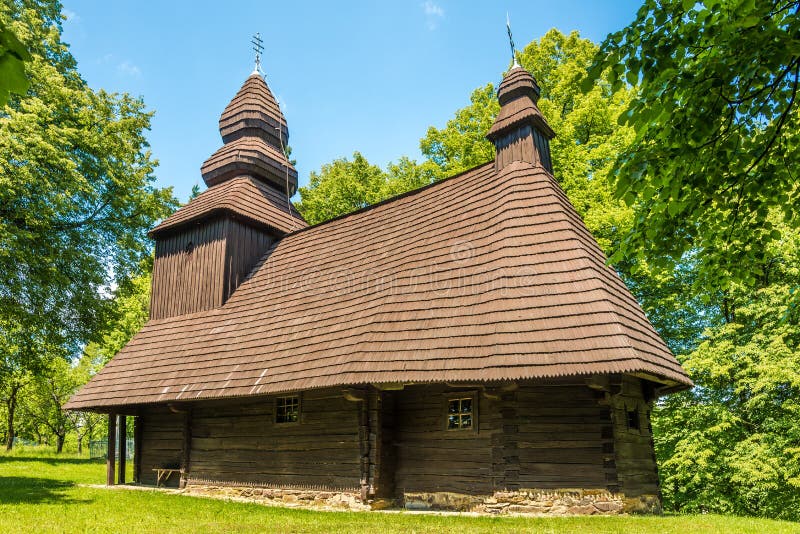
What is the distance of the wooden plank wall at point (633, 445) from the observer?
8844 mm

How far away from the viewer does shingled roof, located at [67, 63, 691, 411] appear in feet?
27.9

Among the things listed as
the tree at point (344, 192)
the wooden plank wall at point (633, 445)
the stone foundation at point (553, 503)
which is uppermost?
the tree at point (344, 192)

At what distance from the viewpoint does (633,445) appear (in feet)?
31.1

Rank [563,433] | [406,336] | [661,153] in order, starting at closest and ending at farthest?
[661,153]
[563,433]
[406,336]

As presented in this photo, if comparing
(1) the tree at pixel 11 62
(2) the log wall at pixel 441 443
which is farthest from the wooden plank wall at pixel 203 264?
(1) the tree at pixel 11 62

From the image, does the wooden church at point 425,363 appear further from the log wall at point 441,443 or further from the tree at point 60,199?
the tree at point 60,199

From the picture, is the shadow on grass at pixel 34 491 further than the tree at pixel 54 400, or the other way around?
the tree at pixel 54 400

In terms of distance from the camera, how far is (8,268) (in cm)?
1390

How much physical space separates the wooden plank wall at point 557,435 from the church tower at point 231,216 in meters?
8.97

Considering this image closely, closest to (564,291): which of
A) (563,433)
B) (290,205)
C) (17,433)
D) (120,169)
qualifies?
(563,433)

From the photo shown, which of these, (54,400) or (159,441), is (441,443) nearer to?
(159,441)

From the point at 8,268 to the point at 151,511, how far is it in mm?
8499

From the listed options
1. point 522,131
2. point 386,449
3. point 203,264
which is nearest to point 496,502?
point 386,449

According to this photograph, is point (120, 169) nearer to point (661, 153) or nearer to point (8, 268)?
point (8, 268)
